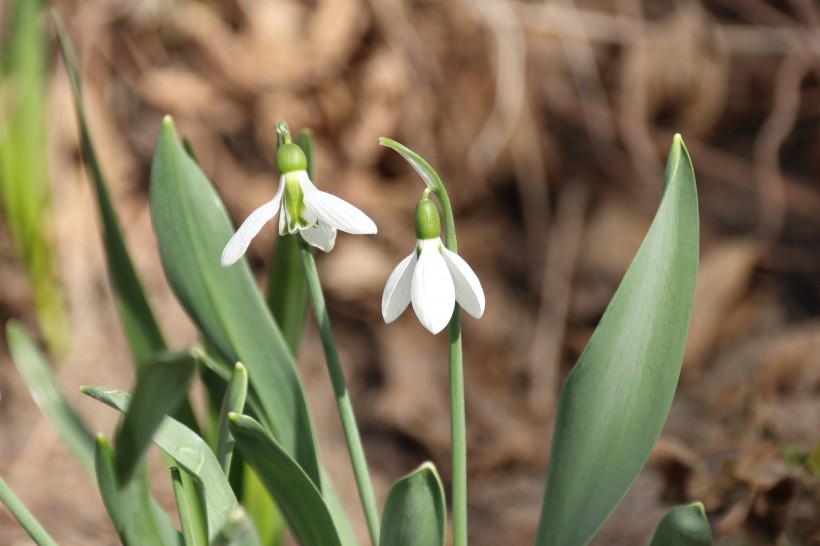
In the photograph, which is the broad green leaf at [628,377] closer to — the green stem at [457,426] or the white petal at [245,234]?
the green stem at [457,426]

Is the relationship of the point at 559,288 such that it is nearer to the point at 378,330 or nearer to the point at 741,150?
the point at 378,330

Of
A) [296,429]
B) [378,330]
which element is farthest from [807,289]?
[296,429]

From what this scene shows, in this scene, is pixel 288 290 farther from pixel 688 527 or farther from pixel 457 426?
pixel 688 527

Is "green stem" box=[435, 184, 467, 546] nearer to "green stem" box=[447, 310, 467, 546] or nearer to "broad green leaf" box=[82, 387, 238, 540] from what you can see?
"green stem" box=[447, 310, 467, 546]

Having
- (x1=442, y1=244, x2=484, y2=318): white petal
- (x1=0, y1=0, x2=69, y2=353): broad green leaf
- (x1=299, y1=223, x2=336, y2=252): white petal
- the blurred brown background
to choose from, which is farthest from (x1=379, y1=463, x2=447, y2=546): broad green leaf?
(x1=0, y1=0, x2=69, y2=353): broad green leaf

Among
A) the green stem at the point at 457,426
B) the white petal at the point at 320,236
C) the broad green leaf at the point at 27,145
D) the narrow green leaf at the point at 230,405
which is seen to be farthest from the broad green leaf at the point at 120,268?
the broad green leaf at the point at 27,145
